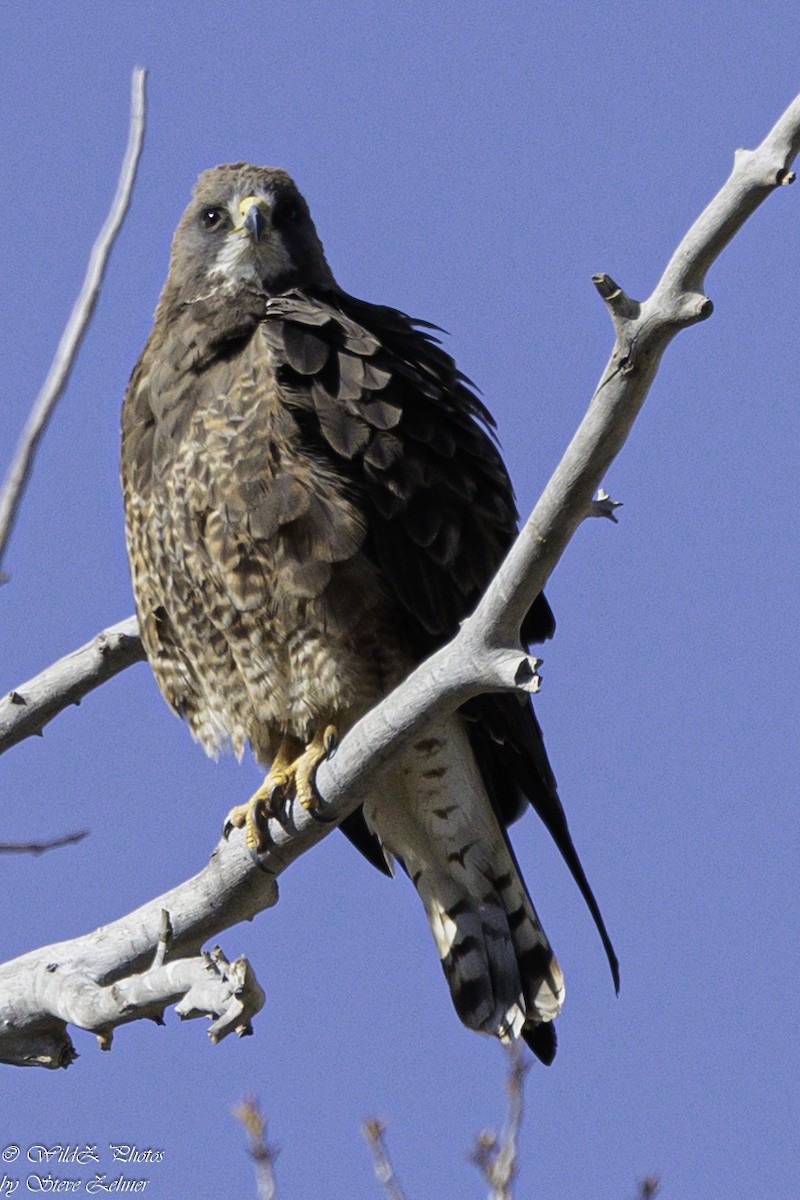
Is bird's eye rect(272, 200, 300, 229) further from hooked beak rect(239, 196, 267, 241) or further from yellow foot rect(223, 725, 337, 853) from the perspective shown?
yellow foot rect(223, 725, 337, 853)

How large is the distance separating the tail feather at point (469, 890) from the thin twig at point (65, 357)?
2.30 m

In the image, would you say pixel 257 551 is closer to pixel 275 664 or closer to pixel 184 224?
pixel 275 664

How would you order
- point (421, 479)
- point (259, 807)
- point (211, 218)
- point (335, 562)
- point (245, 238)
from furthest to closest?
1. point (211, 218)
2. point (245, 238)
3. point (421, 479)
4. point (335, 562)
5. point (259, 807)

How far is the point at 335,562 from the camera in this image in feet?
15.5

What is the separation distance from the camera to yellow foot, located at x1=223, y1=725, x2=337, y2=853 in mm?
4379

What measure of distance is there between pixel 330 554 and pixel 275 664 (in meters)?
0.39

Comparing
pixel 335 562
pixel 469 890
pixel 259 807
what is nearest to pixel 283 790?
pixel 259 807

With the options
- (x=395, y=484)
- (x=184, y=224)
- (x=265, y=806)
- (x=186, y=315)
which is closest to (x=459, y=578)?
(x=395, y=484)

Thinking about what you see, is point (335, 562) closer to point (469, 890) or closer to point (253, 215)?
point (469, 890)

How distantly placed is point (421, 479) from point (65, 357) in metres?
2.15

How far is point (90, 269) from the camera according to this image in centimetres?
310

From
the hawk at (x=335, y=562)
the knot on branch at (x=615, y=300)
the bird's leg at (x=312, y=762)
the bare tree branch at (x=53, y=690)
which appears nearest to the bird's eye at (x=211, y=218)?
the hawk at (x=335, y=562)

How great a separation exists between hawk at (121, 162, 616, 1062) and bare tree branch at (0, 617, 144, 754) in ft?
0.83

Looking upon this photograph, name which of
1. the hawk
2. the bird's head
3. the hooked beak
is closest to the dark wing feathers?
the hawk
